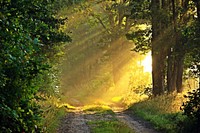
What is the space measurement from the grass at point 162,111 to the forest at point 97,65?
6 cm

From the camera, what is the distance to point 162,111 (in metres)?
22.1

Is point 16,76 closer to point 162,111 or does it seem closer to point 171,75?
point 162,111

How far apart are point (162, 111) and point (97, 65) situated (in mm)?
53064

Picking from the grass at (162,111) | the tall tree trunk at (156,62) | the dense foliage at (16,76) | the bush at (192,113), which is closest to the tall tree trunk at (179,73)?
the tall tree trunk at (156,62)

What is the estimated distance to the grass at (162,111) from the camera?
17.4 meters

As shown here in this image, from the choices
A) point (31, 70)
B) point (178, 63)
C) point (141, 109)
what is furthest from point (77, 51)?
point (31, 70)

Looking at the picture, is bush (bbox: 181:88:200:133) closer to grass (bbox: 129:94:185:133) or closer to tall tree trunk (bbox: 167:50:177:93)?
grass (bbox: 129:94:185:133)

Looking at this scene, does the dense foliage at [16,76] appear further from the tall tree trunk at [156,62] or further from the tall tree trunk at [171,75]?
the tall tree trunk at [171,75]

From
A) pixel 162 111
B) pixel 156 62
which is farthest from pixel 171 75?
pixel 162 111

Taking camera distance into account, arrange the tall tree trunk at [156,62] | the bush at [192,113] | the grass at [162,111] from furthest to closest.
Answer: the tall tree trunk at [156,62], the grass at [162,111], the bush at [192,113]

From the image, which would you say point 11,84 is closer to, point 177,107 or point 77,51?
point 177,107

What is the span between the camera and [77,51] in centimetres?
7375

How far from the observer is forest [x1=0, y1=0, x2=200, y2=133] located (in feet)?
24.5

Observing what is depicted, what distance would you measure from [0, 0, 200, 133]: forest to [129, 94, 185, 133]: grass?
6cm
